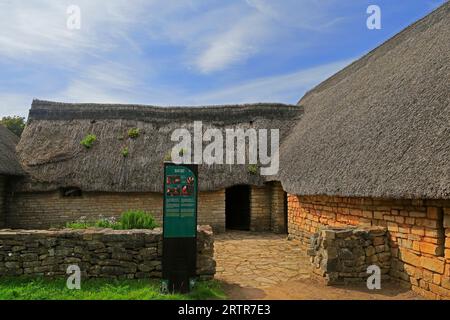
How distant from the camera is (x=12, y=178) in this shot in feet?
Result: 41.5

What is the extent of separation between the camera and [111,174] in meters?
12.6

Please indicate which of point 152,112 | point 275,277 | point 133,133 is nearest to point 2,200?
point 133,133

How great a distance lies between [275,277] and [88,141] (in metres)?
10.0

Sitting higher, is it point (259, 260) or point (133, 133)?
point (133, 133)

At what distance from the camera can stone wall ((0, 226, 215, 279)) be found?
241 inches

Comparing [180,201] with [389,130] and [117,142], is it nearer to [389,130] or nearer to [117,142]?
[389,130]

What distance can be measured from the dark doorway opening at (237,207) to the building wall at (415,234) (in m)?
7.86

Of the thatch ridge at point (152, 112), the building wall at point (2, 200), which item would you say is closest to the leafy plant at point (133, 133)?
the thatch ridge at point (152, 112)

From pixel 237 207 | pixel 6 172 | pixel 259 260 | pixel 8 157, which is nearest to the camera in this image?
pixel 259 260

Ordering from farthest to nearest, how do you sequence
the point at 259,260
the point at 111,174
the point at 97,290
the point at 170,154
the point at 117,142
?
the point at 117,142
the point at 170,154
the point at 111,174
the point at 259,260
the point at 97,290

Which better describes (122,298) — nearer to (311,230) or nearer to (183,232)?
(183,232)

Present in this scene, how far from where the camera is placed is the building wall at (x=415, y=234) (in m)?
5.11

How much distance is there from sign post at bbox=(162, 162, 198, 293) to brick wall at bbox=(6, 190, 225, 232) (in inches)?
280

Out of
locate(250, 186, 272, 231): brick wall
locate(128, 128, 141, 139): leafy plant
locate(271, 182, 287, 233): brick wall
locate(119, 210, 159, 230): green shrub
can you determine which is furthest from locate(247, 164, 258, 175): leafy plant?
locate(119, 210, 159, 230): green shrub
